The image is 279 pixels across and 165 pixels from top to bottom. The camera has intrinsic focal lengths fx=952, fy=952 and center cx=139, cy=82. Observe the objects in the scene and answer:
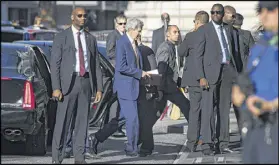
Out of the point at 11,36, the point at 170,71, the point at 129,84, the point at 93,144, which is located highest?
the point at 11,36

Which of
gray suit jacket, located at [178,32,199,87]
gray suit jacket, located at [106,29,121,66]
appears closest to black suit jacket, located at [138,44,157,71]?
gray suit jacket, located at [178,32,199,87]

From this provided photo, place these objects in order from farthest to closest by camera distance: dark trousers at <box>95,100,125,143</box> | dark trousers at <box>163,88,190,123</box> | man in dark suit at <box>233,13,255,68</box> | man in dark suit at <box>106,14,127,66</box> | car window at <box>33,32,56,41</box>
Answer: car window at <box>33,32,56,41</box> < man in dark suit at <box>106,14,127,66</box> < dark trousers at <box>163,88,190,123</box> < man in dark suit at <box>233,13,255,68</box> < dark trousers at <box>95,100,125,143</box>

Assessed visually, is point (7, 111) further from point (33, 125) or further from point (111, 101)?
point (111, 101)

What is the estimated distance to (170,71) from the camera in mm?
13625

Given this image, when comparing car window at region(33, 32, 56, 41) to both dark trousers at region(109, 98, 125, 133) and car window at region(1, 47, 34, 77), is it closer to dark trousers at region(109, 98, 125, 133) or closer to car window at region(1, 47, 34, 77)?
dark trousers at region(109, 98, 125, 133)

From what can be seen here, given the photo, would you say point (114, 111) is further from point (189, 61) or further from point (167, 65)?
point (189, 61)

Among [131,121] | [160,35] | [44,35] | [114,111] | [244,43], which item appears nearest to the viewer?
[131,121]

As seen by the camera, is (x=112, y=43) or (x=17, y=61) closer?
(x=17, y=61)

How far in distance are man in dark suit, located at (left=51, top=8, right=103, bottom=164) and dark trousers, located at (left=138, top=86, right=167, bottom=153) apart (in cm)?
150

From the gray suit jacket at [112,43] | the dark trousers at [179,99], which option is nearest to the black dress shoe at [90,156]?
the dark trousers at [179,99]

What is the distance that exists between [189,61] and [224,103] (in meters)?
0.77

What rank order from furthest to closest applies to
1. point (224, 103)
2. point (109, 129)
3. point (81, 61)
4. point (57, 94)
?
point (224, 103) < point (109, 129) < point (81, 61) < point (57, 94)

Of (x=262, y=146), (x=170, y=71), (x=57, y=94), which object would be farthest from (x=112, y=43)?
(x=262, y=146)

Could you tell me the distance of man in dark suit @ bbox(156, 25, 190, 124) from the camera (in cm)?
1340
